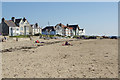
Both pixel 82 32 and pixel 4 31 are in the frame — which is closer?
pixel 4 31

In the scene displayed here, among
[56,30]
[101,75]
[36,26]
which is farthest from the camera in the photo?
Result: [56,30]

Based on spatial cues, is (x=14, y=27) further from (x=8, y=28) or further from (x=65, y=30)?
(x=65, y=30)

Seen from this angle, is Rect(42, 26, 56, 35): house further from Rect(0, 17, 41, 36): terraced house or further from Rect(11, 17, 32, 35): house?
Rect(11, 17, 32, 35): house

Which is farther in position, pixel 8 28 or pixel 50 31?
pixel 50 31

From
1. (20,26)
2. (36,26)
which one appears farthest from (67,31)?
(20,26)

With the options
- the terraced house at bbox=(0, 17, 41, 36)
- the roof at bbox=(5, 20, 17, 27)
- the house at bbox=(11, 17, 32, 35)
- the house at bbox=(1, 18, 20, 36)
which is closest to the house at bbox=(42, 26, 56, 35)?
the terraced house at bbox=(0, 17, 41, 36)

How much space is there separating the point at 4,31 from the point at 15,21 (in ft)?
31.9

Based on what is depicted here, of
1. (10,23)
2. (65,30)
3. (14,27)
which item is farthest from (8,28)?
(65,30)

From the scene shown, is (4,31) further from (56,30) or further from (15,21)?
(56,30)

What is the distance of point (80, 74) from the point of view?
7523 mm

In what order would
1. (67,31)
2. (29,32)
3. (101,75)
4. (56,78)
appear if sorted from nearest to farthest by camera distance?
1. (56,78)
2. (101,75)
3. (29,32)
4. (67,31)

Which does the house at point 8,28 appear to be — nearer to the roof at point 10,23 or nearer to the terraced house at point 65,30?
the roof at point 10,23

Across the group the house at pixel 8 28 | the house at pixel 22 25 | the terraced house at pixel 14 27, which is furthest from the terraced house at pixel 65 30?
the house at pixel 8 28

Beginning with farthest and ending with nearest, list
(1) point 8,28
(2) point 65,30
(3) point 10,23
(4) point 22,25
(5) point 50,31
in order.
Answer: (2) point 65,30 → (5) point 50,31 → (4) point 22,25 → (3) point 10,23 → (1) point 8,28
